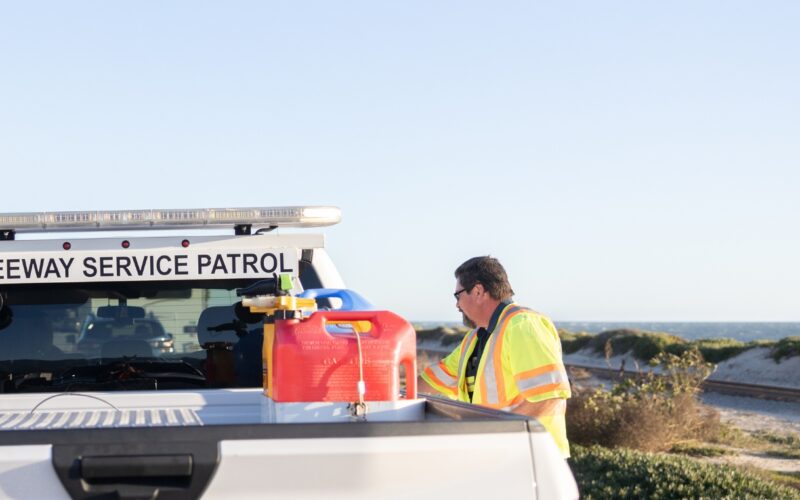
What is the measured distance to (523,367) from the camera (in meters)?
4.91

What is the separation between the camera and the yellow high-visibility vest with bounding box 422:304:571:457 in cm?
483

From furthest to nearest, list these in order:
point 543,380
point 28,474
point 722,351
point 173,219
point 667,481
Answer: point 722,351 → point 667,481 → point 173,219 → point 543,380 → point 28,474

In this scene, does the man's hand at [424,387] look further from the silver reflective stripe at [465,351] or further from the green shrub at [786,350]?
the green shrub at [786,350]

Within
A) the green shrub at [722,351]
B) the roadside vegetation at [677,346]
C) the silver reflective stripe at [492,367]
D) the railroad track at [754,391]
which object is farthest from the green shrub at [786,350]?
the silver reflective stripe at [492,367]

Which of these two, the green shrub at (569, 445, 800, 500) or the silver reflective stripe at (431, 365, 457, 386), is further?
the green shrub at (569, 445, 800, 500)

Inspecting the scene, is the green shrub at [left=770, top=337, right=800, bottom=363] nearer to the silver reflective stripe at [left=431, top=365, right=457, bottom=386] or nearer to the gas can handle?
the silver reflective stripe at [left=431, top=365, right=457, bottom=386]

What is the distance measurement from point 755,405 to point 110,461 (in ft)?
84.3

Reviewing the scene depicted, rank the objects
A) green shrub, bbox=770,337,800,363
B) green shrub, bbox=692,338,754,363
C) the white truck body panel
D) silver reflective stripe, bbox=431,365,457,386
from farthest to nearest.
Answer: green shrub, bbox=692,338,754,363 < green shrub, bbox=770,337,800,363 < silver reflective stripe, bbox=431,365,457,386 < the white truck body panel

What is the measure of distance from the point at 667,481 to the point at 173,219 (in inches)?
260

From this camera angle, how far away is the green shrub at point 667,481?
1003 cm

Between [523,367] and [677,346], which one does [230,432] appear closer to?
[523,367]

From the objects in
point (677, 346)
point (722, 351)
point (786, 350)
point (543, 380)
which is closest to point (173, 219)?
point (543, 380)

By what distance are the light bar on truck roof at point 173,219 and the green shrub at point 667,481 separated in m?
5.83

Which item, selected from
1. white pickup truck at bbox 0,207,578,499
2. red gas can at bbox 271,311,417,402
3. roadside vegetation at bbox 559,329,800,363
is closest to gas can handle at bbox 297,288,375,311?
white pickup truck at bbox 0,207,578,499
